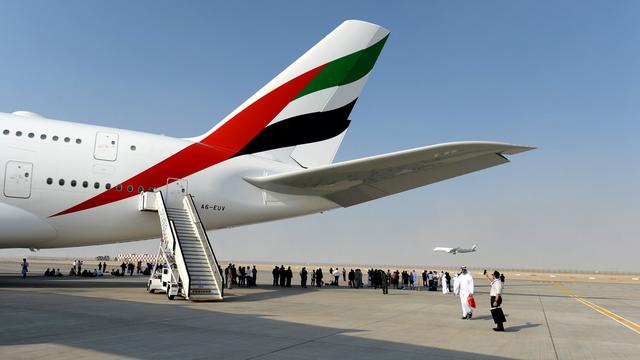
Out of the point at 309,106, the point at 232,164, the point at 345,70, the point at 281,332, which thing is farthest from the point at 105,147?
the point at 281,332

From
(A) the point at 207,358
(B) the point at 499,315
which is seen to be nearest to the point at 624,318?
(B) the point at 499,315

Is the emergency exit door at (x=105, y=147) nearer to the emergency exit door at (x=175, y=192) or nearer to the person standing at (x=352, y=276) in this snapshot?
the emergency exit door at (x=175, y=192)

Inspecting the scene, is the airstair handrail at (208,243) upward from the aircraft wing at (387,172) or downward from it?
downward

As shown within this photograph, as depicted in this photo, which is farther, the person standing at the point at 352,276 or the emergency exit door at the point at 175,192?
the person standing at the point at 352,276

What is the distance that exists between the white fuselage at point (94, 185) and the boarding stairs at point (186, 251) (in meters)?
0.73

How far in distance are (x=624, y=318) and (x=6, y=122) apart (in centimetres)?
2479

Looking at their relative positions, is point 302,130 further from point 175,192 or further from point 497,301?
point 497,301

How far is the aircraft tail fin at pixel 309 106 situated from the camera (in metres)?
22.6

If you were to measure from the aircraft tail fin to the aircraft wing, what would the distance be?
7.29 feet

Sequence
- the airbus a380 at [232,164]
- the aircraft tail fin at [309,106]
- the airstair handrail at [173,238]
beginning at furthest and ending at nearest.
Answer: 1. the aircraft tail fin at [309,106]
2. the airbus a380 at [232,164]
3. the airstair handrail at [173,238]

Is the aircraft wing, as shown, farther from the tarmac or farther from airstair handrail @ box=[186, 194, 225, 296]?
the tarmac

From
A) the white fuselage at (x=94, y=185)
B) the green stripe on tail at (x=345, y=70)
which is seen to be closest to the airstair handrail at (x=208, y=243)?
the white fuselage at (x=94, y=185)

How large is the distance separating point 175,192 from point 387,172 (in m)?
9.35

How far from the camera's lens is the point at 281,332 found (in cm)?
1000
